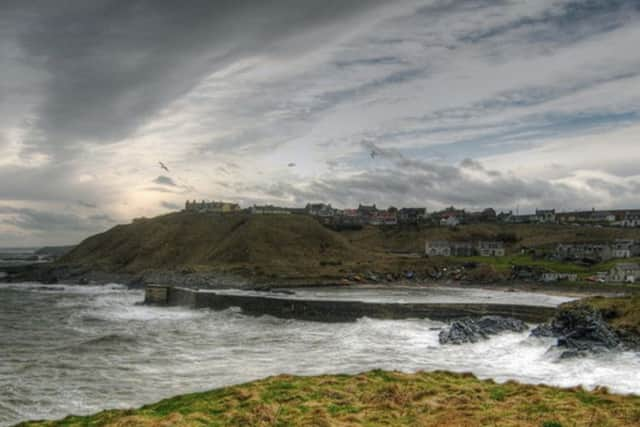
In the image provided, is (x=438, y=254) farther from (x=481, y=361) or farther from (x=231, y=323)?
(x=481, y=361)

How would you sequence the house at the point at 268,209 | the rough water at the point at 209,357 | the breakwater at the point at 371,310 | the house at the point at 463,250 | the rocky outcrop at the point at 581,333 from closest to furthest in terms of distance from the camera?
the rough water at the point at 209,357, the rocky outcrop at the point at 581,333, the breakwater at the point at 371,310, the house at the point at 463,250, the house at the point at 268,209

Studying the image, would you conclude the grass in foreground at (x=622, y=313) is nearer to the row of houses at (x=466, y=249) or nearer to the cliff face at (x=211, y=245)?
the cliff face at (x=211, y=245)

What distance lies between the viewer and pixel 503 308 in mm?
46688

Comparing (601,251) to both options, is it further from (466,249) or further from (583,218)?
(583,218)

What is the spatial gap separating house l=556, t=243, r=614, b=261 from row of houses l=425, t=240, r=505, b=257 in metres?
14.7

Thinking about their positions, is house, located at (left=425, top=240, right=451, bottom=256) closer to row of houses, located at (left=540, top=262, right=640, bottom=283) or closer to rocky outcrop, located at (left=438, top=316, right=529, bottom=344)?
row of houses, located at (left=540, top=262, right=640, bottom=283)

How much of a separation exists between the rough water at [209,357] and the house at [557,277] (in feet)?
138

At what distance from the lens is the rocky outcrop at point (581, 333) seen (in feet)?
83.0

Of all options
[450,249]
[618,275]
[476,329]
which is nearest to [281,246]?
A: [450,249]

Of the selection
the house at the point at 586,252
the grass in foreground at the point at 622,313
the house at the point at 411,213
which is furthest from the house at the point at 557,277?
the house at the point at 411,213

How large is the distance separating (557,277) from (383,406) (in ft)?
225

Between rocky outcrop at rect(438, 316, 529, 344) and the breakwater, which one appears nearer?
rocky outcrop at rect(438, 316, 529, 344)

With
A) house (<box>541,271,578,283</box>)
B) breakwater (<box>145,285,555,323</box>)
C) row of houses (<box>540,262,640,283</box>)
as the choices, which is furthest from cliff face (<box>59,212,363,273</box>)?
row of houses (<box>540,262,640,283</box>)

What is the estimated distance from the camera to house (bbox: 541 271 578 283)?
72875 millimetres
